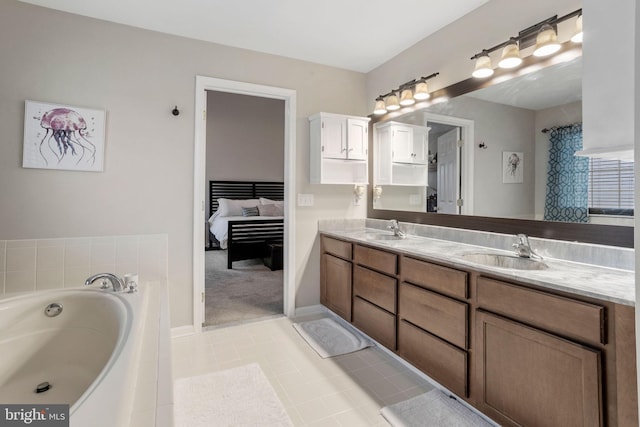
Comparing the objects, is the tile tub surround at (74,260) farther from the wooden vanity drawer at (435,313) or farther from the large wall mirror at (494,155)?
the large wall mirror at (494,155)

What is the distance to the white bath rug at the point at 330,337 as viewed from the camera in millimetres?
2414

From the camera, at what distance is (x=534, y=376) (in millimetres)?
1347

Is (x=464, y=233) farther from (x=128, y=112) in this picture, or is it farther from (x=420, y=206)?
(x=128, y=112)

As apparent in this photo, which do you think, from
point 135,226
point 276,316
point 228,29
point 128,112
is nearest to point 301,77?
point 228,29

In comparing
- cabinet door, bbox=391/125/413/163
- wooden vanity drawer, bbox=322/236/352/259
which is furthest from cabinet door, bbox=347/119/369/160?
wooden vanity drawer, bbox=322/236/352/259

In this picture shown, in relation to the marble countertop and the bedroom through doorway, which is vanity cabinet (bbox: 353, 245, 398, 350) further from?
the bedroom through doorway

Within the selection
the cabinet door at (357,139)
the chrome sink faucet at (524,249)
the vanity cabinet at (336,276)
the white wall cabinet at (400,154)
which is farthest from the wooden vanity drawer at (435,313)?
the cabinet door at (357,139)

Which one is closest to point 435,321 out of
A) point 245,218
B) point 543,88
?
point 543,88

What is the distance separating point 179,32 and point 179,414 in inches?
107

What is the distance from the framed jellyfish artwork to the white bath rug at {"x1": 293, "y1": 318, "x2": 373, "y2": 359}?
2103mm

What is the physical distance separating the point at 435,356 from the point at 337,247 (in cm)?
128

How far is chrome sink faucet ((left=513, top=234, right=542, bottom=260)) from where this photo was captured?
181 cm

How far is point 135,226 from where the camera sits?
2.46 meters

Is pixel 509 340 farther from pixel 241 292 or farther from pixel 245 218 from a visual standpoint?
pixel 245 218
